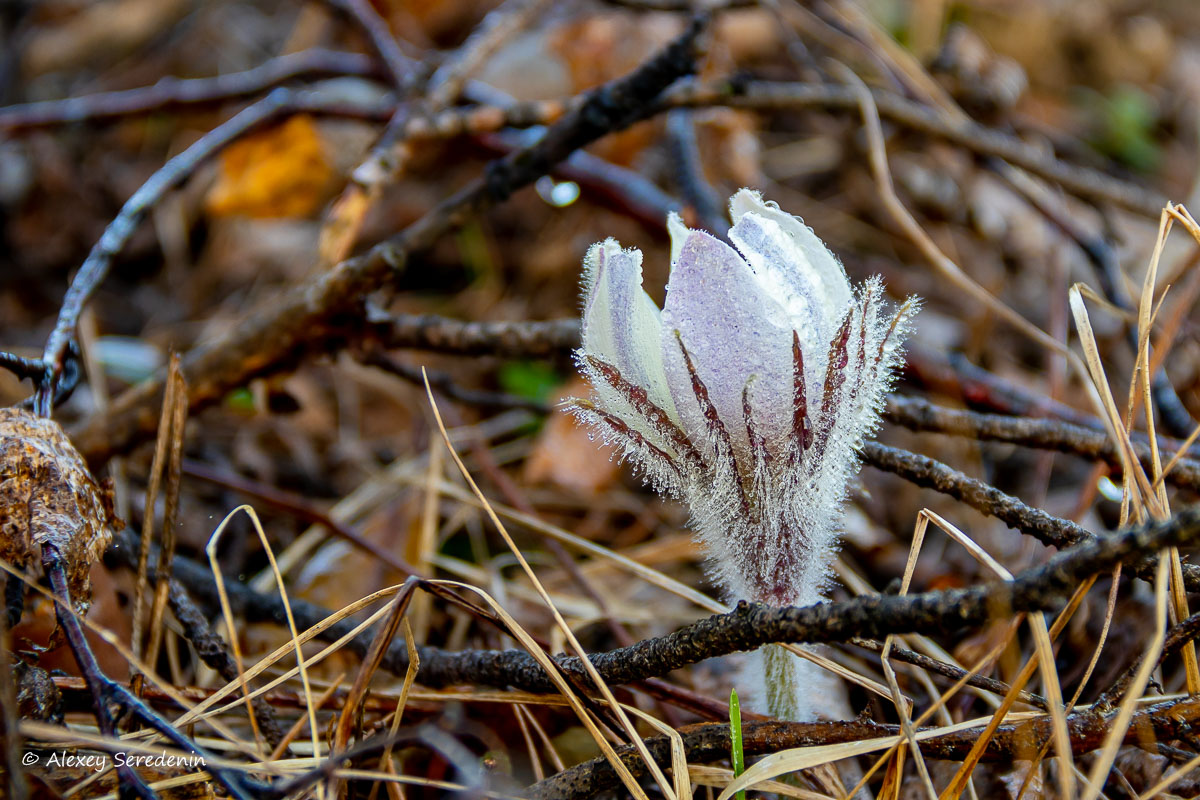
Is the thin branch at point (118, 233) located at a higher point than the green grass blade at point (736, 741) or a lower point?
higher

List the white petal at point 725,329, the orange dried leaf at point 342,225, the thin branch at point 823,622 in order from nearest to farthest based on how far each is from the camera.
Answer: the thin branch at point 823,622, the white petal at point 725,329, the orange dried leaf at point 342,225

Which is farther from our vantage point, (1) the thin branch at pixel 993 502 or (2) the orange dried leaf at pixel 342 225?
(2) the orange dried leaf at pixel 342 225

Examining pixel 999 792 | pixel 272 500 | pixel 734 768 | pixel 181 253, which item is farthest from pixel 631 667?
pixel 181 253

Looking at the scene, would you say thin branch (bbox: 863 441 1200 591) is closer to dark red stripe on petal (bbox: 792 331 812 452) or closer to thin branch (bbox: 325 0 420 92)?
dark red stripe on petal (bbox: 792 331 812 452)

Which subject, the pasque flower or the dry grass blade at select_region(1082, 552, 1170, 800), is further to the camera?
the pasque flower

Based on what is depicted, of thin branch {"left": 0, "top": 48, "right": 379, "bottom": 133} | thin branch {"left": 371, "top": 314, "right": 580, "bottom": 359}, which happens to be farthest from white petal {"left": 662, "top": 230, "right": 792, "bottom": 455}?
thin branch {"left": 0, "top": 48, "right": 379, "bottom": 133}

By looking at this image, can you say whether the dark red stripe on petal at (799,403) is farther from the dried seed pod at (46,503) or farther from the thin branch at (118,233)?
the thin branch at (118,233)

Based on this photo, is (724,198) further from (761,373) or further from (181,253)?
(181,253)

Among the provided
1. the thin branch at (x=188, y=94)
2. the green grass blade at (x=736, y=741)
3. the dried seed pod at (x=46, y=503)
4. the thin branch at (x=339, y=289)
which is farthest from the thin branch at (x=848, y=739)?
the thin branch at (x=188, y=94)
